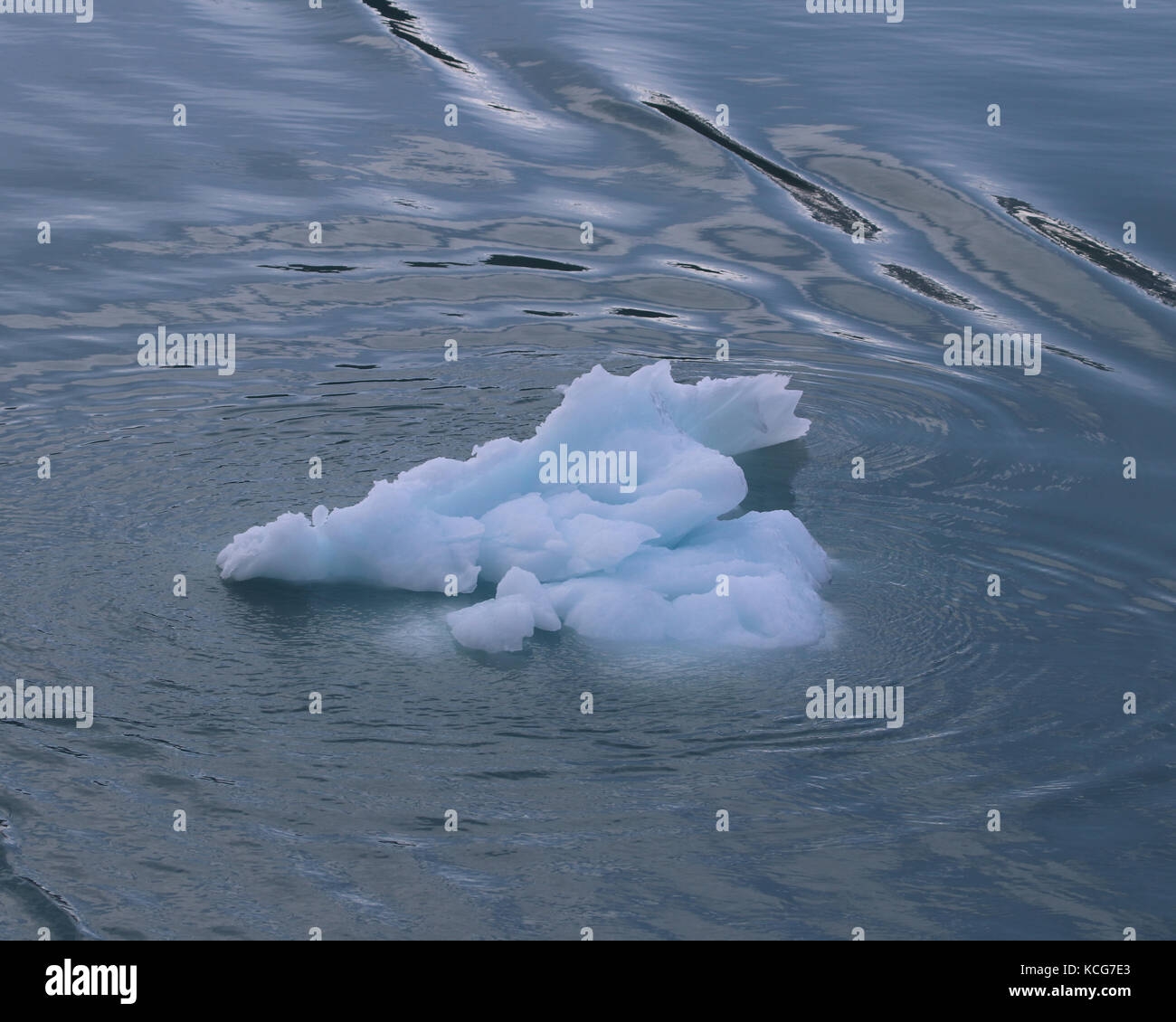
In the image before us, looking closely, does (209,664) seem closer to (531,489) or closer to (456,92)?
(531,489)

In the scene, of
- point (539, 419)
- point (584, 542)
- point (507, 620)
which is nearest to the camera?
point (507, 620)

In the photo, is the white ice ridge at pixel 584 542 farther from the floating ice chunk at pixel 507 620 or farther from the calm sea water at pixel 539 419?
the calm sea water at pixel 539 419

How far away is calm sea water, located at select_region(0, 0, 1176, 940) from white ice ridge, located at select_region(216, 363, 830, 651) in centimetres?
21

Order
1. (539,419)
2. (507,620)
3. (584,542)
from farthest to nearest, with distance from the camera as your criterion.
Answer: (539,419)
(584,542)
(507,620)

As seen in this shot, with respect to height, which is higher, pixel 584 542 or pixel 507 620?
pixel 584 542

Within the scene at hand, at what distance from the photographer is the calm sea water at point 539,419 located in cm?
650

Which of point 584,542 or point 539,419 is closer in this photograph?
point 584,542

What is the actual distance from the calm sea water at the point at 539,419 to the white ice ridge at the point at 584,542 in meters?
0.21

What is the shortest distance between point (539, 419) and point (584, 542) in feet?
7.71

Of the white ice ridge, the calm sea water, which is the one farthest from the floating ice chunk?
the calm sea water

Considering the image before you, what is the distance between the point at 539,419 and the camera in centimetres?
1070

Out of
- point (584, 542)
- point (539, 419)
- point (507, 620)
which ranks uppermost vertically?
point (539, 419)

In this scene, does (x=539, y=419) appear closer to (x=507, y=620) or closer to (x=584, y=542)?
(x=584, y=542)

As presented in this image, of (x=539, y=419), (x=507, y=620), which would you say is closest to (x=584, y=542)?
(x=507, y=620)
